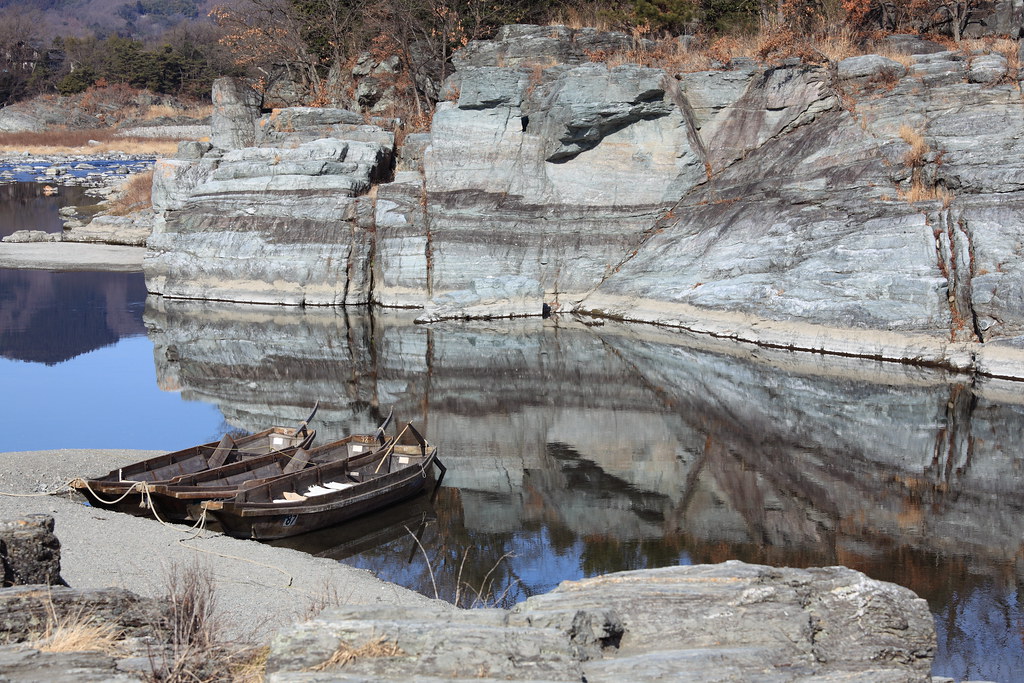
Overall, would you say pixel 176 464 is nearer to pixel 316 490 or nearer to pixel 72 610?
pixel 316 490

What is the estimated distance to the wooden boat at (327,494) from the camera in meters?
13.9

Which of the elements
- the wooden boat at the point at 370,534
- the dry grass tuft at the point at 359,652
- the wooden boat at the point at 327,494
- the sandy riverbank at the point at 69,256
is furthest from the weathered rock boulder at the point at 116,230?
the dry grass tuft at the point at 359,652

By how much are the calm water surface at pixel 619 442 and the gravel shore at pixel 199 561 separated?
2.85ft

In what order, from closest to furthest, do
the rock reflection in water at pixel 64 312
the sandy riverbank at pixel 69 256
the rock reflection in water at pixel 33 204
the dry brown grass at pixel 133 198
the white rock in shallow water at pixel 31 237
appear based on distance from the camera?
the rock reflection in water at pixel 64 312 < the sandy riverbank at pixel 69 256 < the white rock in shallow water at pixel 31 237 < the rock reflection in water at pixel 33 204 < the dry brown grass at pixel 133 198

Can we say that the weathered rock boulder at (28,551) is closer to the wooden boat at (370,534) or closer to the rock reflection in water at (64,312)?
the wooden boat at (370,534)

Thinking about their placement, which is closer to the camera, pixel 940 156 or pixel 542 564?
pixel 542 564

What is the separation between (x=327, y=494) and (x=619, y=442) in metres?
7.04

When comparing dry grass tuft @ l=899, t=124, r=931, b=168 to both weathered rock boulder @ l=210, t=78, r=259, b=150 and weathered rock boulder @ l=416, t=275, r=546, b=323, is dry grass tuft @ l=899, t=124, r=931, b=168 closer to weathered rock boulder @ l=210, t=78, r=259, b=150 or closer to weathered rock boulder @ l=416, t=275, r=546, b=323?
weathered rock boulder @ l=416, t=275, r=546, b=323

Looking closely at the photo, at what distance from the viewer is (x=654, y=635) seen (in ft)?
23.9

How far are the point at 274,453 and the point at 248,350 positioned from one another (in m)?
12.6

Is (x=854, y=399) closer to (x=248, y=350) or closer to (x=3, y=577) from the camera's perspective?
(x=248, y=350)

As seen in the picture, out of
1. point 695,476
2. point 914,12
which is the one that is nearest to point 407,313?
point 695,476

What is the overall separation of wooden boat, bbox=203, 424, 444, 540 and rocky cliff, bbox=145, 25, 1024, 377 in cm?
1487

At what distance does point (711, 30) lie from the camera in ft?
127
